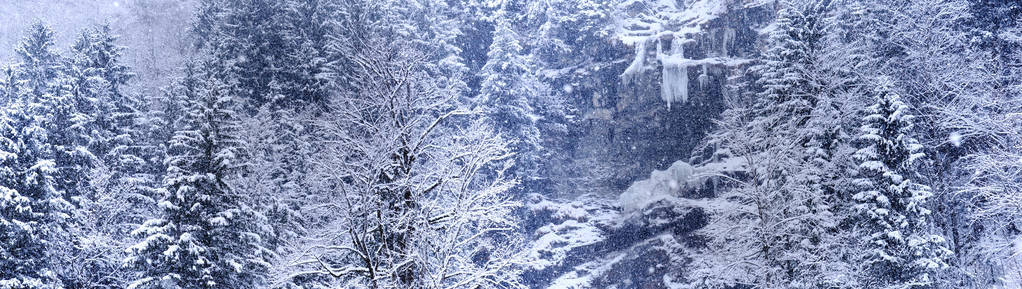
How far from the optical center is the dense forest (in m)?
9.45

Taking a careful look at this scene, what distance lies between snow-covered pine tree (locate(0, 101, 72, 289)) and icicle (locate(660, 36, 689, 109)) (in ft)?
96.5

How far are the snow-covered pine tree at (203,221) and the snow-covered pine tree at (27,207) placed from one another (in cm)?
239

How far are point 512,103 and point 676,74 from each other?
10675 mm

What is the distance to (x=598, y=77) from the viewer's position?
39.3m

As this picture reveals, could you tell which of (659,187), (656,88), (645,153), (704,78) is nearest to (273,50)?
(659,187)

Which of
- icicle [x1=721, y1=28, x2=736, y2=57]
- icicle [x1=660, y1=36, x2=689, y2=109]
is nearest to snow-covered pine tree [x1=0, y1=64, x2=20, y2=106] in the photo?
icicle [x1=660, y1=36, x2=689, y2=109]

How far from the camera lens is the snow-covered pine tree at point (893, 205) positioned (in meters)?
15.3

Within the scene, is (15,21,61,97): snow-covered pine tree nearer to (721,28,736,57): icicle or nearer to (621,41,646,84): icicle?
(621,41,646,84): icicle

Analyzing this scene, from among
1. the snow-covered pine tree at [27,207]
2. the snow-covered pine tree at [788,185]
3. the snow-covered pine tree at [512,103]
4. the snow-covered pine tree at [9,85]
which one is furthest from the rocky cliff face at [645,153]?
the snow-covered pine tree at [9,85]

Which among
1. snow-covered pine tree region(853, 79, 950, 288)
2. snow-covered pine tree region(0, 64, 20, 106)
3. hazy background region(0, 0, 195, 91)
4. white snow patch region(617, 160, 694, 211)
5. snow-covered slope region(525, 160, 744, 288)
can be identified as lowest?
snow-covered slope region(525, 160, 744, 288)

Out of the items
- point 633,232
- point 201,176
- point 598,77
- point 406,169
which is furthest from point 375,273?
point 598,77

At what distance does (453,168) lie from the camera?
9.55 m

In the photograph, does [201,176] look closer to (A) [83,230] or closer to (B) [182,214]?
(B) [182,214]

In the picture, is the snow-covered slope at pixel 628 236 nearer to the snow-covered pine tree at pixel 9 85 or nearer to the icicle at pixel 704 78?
the icicle at pixel 704 78
